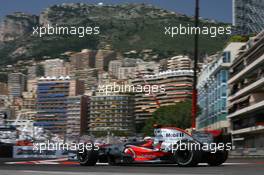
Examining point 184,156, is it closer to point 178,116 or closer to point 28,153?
point 28,153

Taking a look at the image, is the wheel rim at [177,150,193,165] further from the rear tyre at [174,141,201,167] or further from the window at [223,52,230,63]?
the window at [223,52,230,63]

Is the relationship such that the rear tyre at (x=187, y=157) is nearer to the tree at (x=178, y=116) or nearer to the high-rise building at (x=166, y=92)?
the tree at (x=178, y=116)

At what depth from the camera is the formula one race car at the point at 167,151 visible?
13.5 m

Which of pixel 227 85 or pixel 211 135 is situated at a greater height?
pixel 227 85

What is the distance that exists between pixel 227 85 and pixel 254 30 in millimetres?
36726

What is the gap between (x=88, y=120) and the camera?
19025 centimetres

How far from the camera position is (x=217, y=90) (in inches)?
3772

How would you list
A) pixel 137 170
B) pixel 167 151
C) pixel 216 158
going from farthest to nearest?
pixel 216 158 < pixel 167 151 < pixel 137 170

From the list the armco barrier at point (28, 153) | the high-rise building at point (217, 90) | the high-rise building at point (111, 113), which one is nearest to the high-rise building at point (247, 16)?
the high-rise building at point (217, 90)

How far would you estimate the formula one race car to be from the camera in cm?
1349

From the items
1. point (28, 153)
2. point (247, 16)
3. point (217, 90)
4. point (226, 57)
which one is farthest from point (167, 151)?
point (247, 16)

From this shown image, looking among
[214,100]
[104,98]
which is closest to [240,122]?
[214,100]

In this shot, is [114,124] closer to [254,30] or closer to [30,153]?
[254,30]

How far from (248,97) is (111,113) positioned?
98.1 meters
